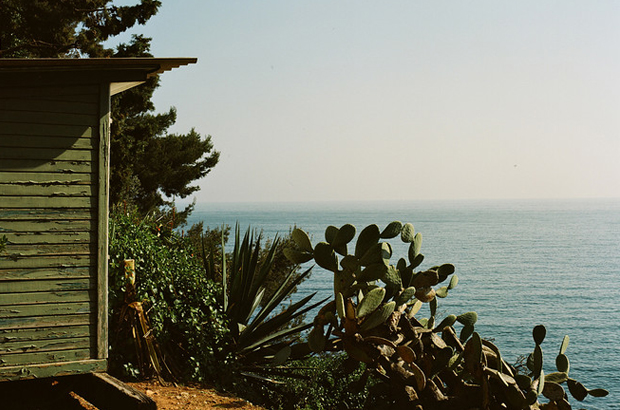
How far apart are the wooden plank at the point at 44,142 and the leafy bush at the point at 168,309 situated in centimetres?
161

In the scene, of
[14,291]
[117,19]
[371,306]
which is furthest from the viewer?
[117,19]

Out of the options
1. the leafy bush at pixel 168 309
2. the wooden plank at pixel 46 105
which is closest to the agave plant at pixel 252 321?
the leafy bush at pixel 168 309

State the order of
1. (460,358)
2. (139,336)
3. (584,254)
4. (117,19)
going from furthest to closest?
(584,254)
(117,19)
(139,336)
(460,358)

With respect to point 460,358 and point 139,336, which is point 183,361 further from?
point 460,358

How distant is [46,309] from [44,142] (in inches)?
51.9

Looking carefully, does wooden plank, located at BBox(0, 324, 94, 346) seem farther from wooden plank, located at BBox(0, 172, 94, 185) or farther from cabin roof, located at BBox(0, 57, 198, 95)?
cabin roof, located at BBox(0, 57, 198, 95)

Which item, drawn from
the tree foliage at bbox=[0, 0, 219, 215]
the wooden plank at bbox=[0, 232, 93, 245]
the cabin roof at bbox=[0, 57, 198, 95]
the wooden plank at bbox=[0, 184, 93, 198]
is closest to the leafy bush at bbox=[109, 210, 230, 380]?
the wooden plank at bbox=[0, 232, 93, 245]

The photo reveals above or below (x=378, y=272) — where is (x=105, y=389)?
below

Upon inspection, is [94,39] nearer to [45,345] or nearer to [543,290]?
[45,345]

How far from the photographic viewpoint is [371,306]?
13.7ft

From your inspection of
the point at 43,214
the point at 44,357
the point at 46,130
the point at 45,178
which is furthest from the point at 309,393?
the point at 46,130

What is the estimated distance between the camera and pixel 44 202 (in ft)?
16.2

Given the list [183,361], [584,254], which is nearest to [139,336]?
[183,361]

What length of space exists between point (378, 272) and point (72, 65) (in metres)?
2.86
